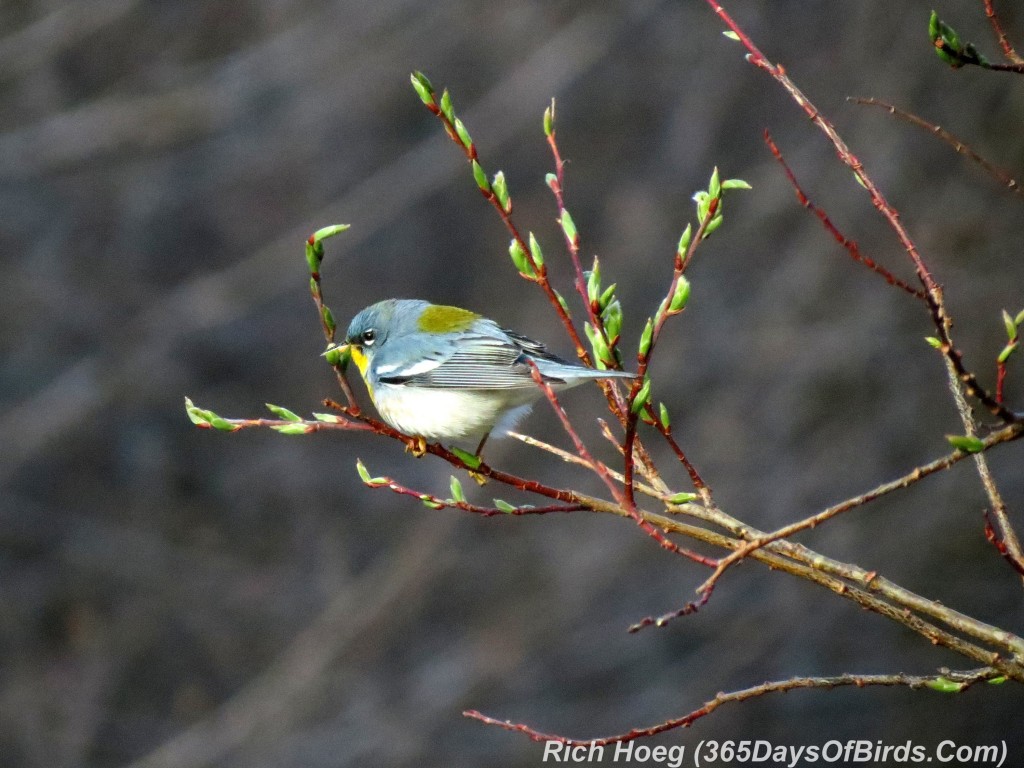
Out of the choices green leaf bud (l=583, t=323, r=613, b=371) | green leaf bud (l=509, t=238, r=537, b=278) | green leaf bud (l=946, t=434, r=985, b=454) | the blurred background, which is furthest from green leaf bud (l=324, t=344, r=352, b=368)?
the blurred background

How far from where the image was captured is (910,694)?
7.68 metres

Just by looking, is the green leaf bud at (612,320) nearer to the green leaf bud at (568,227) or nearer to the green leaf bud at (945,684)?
the green leaf bud at (568,227)

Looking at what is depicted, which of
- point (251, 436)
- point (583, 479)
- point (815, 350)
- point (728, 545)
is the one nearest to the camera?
point (728, 545)

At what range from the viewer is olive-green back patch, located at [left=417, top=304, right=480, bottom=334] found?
4023mm

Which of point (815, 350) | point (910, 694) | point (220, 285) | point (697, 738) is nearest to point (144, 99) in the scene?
point (220, 285)

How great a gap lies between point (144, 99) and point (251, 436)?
2581mm

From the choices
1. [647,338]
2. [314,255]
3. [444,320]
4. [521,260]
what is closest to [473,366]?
[444,320]

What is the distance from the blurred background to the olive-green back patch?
3.87m

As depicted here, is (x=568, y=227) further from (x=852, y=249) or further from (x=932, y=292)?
(x=932, y=292)

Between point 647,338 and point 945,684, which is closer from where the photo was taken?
point 945,684

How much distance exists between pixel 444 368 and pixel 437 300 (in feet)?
16.5

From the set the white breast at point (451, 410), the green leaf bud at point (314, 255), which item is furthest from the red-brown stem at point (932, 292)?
the white breast at point (451, 410)

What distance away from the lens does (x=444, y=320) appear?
407 centimetres

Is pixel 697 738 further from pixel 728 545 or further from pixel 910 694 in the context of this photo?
pixel 728 545
